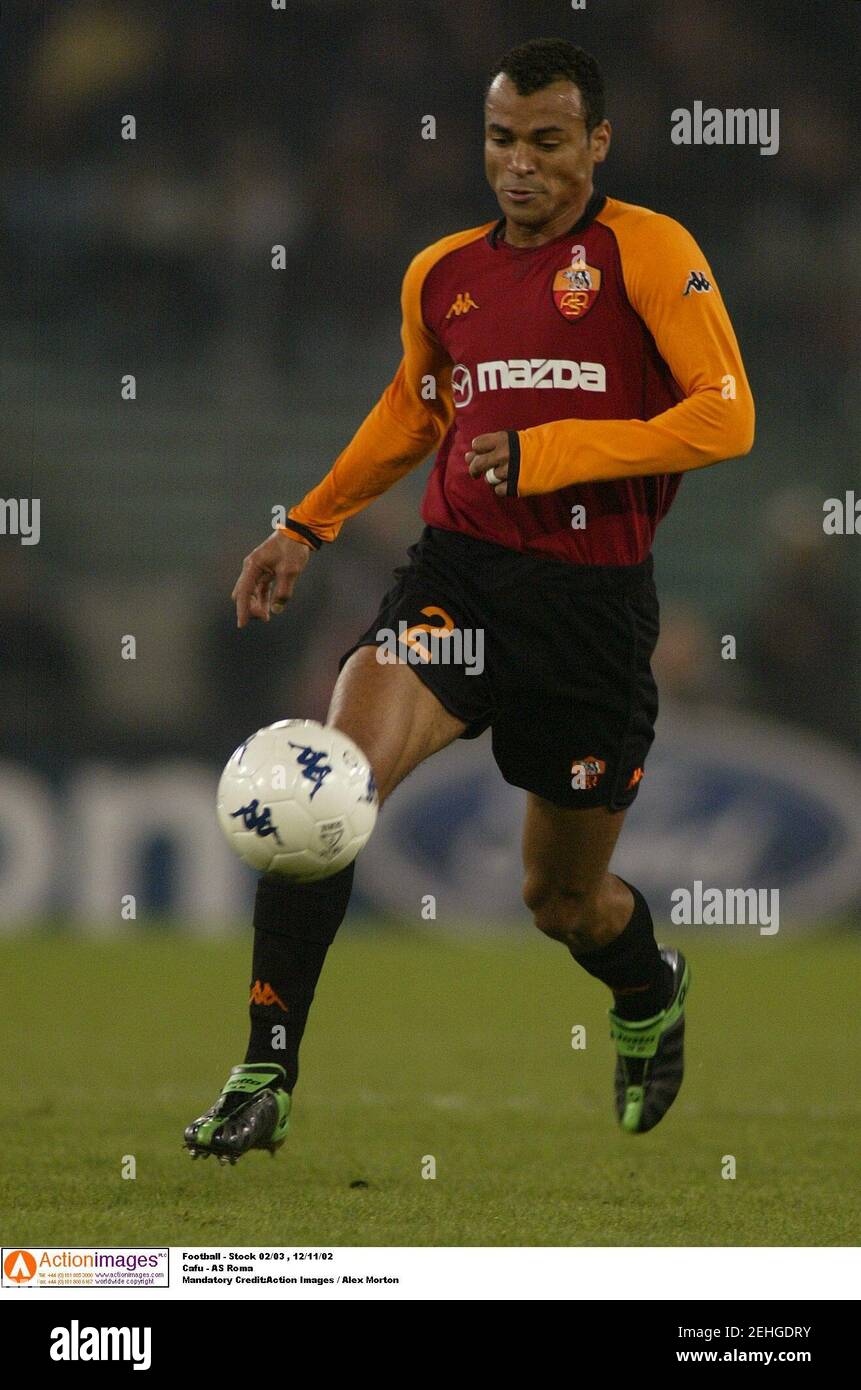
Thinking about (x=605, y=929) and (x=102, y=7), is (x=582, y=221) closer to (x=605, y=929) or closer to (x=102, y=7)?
(x=605, y=929)

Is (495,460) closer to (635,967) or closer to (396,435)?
(396,435)

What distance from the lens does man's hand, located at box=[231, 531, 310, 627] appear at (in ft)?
14.2

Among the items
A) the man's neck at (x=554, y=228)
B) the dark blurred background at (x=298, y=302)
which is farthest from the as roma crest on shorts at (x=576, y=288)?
the dark blurred background at (x=298, y=302)

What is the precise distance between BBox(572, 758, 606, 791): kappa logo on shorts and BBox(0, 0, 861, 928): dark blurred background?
20.3ft

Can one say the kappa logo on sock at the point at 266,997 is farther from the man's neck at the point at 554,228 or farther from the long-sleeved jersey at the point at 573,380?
the man's neck at the point at 554,228

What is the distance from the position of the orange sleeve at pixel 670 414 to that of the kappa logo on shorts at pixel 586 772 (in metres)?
0.72

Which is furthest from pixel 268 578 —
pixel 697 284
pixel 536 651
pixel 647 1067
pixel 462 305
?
pixel 647 1067

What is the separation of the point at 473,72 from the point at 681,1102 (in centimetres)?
792

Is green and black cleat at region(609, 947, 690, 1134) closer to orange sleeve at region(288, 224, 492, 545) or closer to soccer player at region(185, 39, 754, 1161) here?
soccer player at region(185, 39, 754, 1161)

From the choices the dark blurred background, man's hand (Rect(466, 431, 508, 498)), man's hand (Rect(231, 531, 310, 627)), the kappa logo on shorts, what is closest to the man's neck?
man's hand (Rect(466, 431, 508, 498))

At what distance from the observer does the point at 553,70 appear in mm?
4113

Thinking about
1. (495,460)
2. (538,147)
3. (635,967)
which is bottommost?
(635,967)

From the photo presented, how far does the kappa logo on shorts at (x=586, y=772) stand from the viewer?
14.3ft

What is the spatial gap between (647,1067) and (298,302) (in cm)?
743
